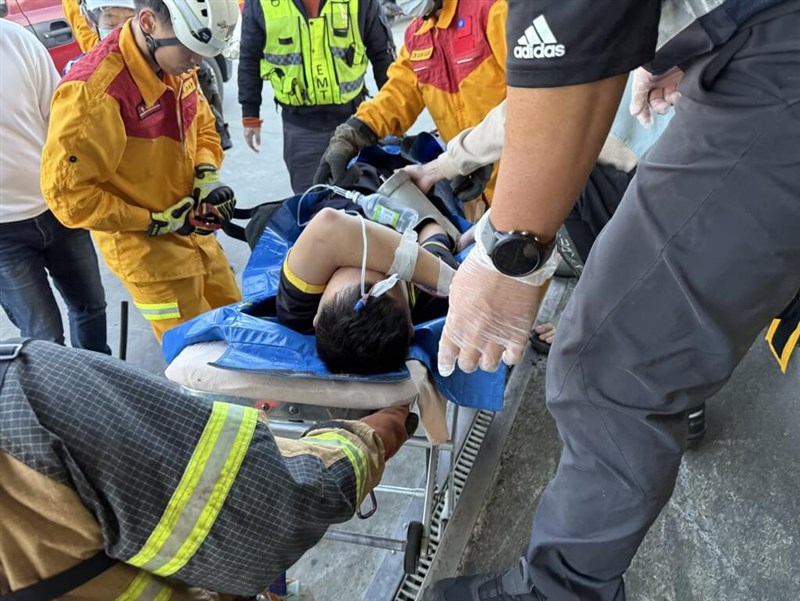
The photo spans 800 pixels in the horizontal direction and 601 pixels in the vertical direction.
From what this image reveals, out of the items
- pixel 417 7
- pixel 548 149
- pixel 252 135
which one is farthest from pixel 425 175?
pixel 548 149

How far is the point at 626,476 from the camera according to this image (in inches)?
43.9

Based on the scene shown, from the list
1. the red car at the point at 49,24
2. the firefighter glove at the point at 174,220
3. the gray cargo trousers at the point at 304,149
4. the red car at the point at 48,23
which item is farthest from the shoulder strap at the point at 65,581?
the red car at the point at 48,23

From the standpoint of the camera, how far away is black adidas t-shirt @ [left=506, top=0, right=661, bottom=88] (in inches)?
32.3

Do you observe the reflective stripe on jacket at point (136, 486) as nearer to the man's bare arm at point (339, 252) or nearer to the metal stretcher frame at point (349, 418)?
the metal stretcher frame at point (349, 418)

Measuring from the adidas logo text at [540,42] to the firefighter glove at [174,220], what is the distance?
150 centimetres

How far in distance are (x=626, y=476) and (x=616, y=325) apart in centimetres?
29

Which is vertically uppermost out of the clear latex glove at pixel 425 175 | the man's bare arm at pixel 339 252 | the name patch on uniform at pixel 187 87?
the name patch on uniform at pixel 187 87

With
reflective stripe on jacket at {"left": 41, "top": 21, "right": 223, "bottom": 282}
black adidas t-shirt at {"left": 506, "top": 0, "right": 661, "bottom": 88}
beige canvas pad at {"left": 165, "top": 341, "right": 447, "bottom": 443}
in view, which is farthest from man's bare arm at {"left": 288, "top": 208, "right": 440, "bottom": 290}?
black adidas t-shirt at {"left": 506, "top": 0, "right": 661, "bottom": 88}

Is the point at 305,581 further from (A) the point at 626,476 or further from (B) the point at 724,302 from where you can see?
(B) the point at 724,302

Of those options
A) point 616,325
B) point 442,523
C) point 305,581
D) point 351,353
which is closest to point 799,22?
point 616,325

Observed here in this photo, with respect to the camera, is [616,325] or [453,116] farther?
[453,116]

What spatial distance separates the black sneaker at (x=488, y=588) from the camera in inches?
52.4

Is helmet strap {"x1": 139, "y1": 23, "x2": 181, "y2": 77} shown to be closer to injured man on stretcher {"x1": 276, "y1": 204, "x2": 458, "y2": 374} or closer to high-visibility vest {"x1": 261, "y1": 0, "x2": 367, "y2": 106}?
injured man on stretcher {"x1": 276, "y1": 204, "x2": 458, "y2": 374}

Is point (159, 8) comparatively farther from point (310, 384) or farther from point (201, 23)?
point (310, 384)
